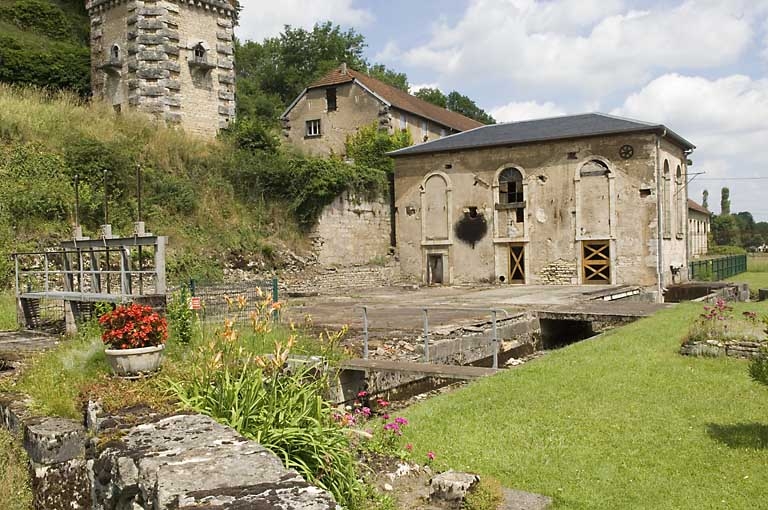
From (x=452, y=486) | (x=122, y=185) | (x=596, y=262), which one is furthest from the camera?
(x=596, y=262)

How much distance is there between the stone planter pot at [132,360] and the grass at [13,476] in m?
1.00

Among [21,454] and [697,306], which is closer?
[21,454]

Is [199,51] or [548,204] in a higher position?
[199,51]

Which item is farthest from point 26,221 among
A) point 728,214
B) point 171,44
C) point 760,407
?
point 728,214

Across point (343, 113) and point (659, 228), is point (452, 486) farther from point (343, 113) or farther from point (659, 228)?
point (343, 113)

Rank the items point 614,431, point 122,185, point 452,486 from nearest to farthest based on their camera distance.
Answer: point 452,486 → point 614,431 → point 122,185

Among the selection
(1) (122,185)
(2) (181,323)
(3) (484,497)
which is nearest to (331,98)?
(1) (122,185)

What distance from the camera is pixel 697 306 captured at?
15250 millimetres

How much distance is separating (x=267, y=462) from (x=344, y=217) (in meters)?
22.8

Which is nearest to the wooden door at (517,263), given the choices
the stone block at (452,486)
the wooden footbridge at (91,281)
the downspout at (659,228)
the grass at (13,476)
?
the downspout at (659,228)

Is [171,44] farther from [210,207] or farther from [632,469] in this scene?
[632,469]

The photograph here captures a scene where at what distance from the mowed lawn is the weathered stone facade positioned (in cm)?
1526

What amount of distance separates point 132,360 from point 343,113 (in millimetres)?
29183

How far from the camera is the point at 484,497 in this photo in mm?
4215
